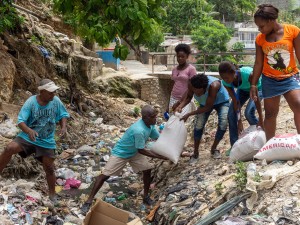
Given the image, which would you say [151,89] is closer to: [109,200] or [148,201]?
[109,200]

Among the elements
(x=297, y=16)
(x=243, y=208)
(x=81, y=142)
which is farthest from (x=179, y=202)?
(x=297, y=16)

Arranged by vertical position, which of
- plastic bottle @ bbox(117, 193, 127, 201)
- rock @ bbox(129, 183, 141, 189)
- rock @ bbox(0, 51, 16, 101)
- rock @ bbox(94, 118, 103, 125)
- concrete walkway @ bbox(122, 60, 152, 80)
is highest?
rock @ bbox(0, 51, 16, 101)

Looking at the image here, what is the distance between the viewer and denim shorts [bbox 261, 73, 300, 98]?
4145mm

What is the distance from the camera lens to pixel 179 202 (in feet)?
14.4

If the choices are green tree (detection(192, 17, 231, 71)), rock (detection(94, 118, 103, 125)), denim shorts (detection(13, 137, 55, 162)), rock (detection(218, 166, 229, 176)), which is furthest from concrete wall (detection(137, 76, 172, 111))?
denim shorts (detection(13, 137, 55, 162))

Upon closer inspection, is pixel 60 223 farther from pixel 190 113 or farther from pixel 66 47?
pixel 66 47

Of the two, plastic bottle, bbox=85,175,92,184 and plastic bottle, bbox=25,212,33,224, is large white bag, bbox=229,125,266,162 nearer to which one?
plastic bottle, bbox=25,212,33,224

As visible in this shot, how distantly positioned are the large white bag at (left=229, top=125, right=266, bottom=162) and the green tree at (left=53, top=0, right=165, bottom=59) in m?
1.83

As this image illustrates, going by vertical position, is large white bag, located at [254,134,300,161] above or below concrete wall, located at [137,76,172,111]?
above

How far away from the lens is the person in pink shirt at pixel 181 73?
5.35 meters

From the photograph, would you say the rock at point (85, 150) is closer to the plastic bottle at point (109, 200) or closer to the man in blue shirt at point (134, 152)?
the plastic bottle at point (109, 200)

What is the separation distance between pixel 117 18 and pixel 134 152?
5.59ft

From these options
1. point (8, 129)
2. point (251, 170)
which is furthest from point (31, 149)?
point (251, 170)

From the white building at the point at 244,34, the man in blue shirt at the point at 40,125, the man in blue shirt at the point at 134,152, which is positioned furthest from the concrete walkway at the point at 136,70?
the white building at the point at 244,34
